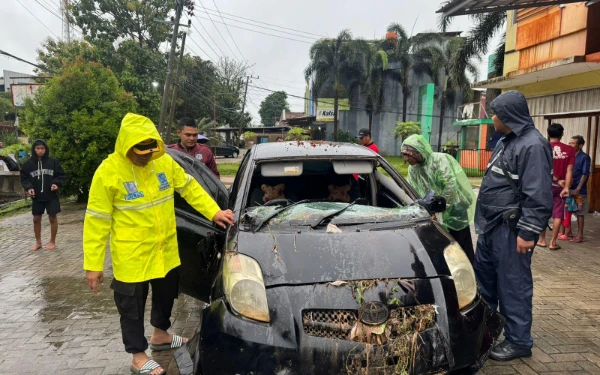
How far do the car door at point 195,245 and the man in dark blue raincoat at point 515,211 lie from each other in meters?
2.05

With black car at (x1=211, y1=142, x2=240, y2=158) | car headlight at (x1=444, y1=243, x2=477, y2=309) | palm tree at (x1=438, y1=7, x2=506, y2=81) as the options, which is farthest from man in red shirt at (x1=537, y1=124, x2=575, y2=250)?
black car at (x1=211, y1=142, x2=240, y2=158)

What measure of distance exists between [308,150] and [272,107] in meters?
88.0

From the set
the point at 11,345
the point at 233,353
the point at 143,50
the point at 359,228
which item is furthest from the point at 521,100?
the point at 143,50

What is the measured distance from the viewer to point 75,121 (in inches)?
388

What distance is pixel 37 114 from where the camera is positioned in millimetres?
10031

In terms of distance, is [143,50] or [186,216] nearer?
[186,216]

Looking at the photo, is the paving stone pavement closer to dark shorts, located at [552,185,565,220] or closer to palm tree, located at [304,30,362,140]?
dark shorts, located at [552,185,565,220]

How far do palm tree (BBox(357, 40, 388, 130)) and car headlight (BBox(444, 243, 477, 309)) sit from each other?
110 ft

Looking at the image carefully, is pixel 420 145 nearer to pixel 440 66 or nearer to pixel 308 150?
pixel 308 150

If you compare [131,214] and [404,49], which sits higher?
[404,49]

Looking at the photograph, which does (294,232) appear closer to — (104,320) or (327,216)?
(327,216)

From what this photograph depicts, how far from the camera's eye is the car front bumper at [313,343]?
79.1 inches

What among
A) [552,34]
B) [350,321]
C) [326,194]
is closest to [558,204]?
[326,194]

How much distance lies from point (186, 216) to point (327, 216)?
126cm
